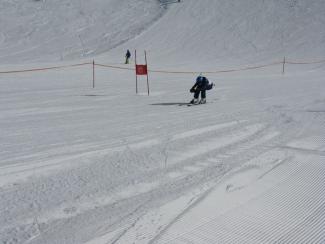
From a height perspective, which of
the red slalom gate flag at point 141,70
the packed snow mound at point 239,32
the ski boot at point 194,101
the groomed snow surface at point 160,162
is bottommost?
the groomed snow surface at point 160,162

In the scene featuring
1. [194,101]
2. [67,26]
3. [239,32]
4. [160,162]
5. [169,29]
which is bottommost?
[160,162]

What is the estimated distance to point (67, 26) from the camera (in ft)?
154

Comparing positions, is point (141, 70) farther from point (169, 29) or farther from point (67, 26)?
point (67, 26)

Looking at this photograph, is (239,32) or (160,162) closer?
(160,162)

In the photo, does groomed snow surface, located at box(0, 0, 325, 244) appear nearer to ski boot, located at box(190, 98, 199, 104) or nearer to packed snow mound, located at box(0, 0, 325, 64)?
ski boot, located at box(190, 98, 199, 104)

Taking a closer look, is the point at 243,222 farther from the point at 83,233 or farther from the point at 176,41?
the point at 176,41

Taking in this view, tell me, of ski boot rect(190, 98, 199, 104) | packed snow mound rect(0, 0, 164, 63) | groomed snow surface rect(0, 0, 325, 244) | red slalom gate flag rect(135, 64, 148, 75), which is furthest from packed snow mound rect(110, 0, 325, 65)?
ski boot rect(190, 98, 199, 104)

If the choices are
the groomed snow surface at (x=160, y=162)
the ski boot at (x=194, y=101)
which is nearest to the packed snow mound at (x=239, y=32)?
the groomed snow surface at (x=160, y=162)

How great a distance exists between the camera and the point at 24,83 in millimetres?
19375

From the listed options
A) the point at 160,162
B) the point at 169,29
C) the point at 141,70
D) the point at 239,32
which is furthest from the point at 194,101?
the point at 169,29

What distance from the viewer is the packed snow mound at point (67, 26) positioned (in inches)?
1588

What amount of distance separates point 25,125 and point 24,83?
1058 centimetres

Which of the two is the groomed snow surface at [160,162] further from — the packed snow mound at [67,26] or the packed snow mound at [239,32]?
the packed snow mound at [67,26]

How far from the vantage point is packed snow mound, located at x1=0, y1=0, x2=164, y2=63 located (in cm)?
4034
